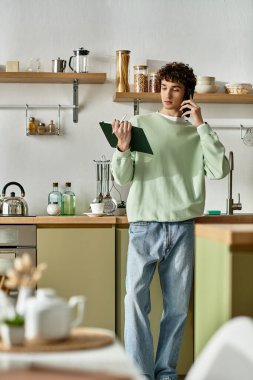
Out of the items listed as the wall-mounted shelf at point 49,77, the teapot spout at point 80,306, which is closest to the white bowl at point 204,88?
the wall-mounted shelf at point 49,77

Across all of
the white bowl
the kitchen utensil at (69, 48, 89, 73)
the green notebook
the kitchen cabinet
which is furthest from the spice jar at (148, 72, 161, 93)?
the kitchen cabinet

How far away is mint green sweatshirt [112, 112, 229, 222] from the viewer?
423 centimetres

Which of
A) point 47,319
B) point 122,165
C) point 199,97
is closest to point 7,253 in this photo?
point 122,165

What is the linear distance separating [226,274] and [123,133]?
1.61 meters

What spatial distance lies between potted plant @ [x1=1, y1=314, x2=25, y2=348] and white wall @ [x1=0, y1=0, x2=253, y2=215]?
11.2 feet

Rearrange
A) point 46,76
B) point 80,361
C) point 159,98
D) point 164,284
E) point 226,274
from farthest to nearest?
point 159,98 < point 46,76 < point 164,284 < point 226,274 < point 80,361

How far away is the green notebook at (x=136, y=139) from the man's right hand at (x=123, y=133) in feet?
0.10

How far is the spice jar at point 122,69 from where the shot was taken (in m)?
5.32

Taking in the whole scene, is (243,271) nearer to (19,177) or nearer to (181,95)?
(181,95)

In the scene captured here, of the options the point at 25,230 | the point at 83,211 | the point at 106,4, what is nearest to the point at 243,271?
the point at 25,230

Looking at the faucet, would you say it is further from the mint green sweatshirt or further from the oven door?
the oven door

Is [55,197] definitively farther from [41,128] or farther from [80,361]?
[80,361]

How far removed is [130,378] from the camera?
1747 millimetres

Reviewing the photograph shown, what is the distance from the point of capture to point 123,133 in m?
4.14
